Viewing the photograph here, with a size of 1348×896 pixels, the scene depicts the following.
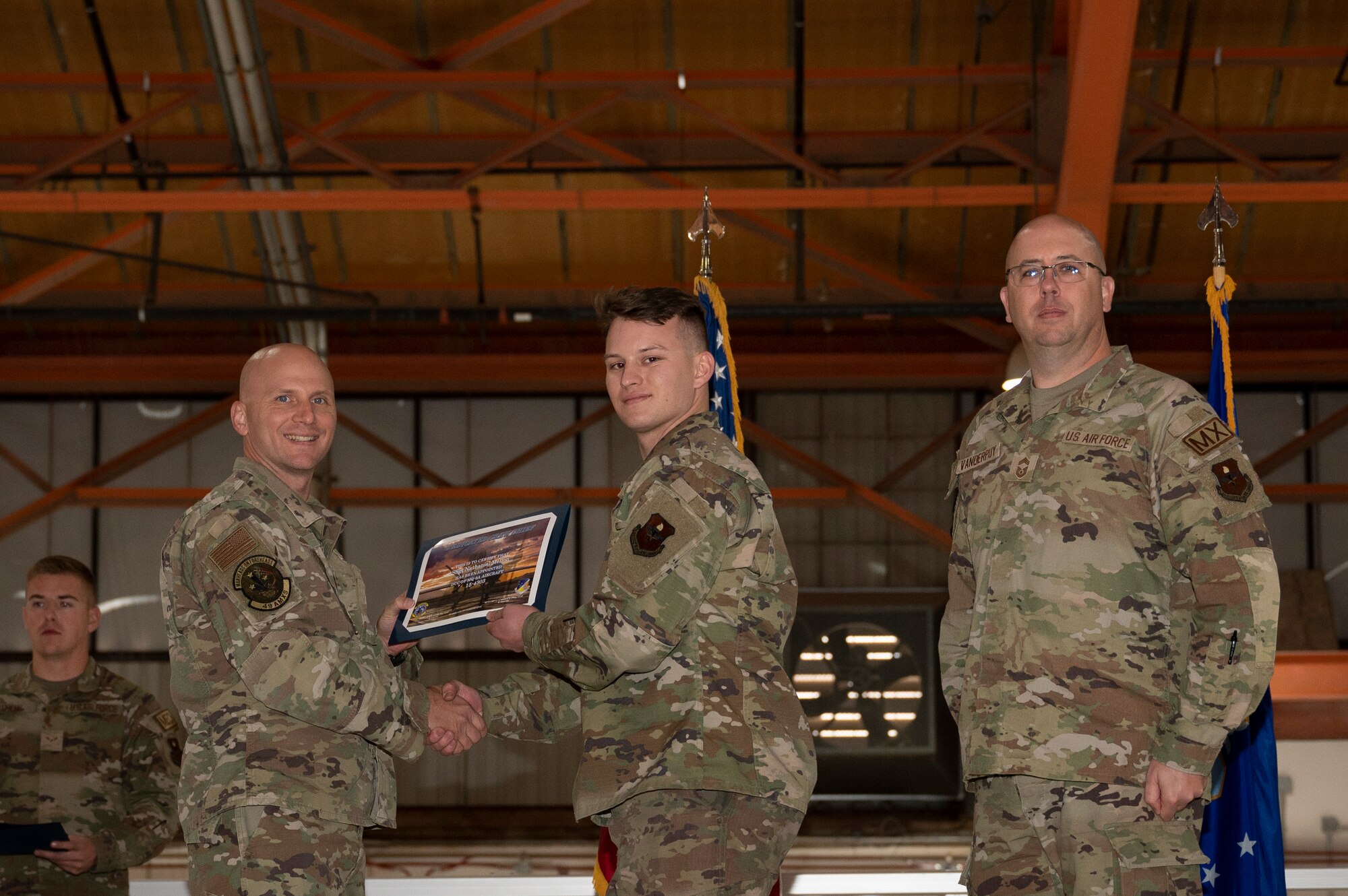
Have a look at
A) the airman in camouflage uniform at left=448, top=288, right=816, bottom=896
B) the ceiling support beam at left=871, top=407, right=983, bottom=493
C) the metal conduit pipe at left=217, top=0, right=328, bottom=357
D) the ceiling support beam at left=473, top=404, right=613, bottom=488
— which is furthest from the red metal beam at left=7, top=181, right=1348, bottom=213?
the airman in camouflage uniform at left=448, top=288, right=816, bottom=896

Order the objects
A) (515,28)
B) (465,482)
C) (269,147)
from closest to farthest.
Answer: (515,28) < (269,147) < (465,482)

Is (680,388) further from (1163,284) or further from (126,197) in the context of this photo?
(1163,284)

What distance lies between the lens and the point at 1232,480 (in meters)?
2.94

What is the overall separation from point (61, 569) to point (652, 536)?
3341 mm

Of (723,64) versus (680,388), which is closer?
(680,388)

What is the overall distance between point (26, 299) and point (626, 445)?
24.5ft

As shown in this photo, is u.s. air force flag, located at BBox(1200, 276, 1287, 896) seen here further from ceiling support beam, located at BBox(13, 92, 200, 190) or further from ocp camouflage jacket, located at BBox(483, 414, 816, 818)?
ceiling support beam, located at BBox(13, 92, 200, 190)

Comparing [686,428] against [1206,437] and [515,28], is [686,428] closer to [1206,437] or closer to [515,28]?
[1206,437]

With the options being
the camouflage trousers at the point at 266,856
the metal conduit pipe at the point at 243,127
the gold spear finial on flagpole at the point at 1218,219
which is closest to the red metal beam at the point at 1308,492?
the metal conduit pipe at the point at 243,127

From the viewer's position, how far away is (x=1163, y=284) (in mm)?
13531

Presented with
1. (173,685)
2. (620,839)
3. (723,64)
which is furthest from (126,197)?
(620,839)

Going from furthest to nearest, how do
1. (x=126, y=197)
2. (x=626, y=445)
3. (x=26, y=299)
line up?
(x=626, y=445) < (x=26, y=299) < (x=126, y=197)

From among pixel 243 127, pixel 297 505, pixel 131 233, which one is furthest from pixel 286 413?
pixel 131 233

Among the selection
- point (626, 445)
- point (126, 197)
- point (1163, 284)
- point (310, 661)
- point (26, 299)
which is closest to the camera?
point (310, 661)
